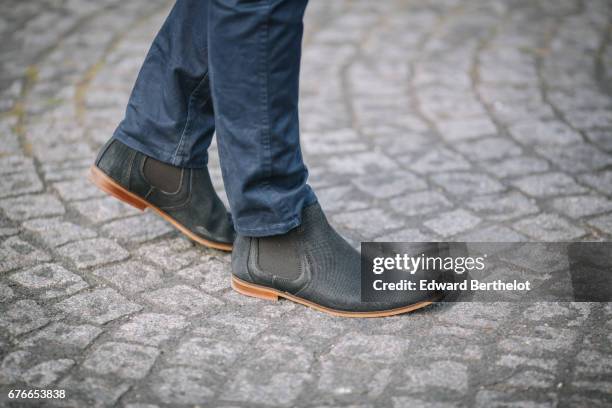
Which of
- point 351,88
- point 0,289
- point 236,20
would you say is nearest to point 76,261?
point 0,289

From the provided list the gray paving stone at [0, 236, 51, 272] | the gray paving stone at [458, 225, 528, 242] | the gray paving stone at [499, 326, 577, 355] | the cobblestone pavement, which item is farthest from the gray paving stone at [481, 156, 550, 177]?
the gray paving stone at [0, 236, 51, 272]

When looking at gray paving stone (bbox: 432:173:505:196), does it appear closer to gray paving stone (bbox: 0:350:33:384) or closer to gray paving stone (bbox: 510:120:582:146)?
gray paving stone (bbox: 510:120:582:146)

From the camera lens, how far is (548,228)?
8.88 ft

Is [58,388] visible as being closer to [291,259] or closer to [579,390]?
[291,259]

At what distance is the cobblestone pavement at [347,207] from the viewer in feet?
6.22

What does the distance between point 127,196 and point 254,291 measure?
562 millimetres

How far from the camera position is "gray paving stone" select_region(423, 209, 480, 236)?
2715 millimetres

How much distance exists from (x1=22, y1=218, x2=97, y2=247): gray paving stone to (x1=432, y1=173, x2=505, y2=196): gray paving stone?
1.44 metres

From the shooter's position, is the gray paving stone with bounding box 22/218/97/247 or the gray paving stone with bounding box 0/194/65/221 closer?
the gray paving stone with bounding box 22/218/97/247

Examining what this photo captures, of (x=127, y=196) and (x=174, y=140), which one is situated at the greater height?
(x=174, y=140)

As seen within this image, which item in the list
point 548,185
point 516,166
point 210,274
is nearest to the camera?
point 210,274

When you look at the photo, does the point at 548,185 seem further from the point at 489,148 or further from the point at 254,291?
the point at 254,291

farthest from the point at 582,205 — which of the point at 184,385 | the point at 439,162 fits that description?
the point at 184,385

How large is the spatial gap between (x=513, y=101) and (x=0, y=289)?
2.73 metres
